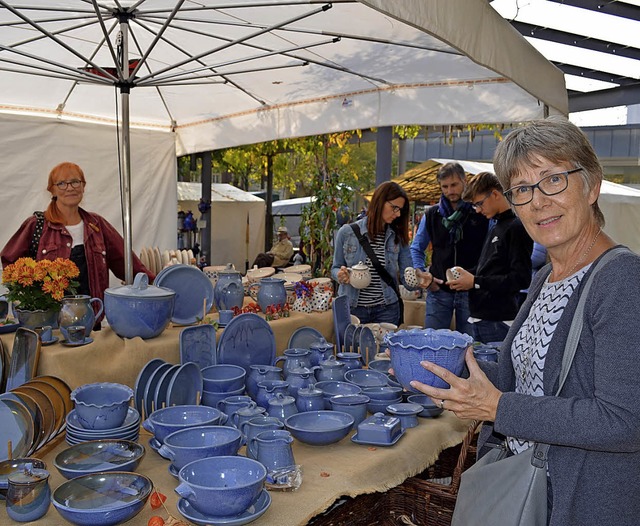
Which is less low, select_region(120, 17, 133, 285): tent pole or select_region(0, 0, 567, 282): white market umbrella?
select_region(0, 0, 567, 282): white market umbrella

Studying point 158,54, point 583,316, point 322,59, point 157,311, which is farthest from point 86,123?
point 583,316

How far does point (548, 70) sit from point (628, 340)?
2593 mm

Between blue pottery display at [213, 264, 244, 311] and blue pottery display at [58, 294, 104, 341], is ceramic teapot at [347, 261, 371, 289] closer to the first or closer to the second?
blue pottery display at [213, 264, 244, 311]

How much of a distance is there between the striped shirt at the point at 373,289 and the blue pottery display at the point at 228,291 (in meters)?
0.93

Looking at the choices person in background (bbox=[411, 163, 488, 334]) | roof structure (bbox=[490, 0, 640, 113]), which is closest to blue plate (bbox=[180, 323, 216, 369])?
person in background (bbox=[411, 163, 488, 334])

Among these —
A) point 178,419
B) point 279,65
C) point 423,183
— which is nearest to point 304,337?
point 178,419

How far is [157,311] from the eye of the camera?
7.70 feet

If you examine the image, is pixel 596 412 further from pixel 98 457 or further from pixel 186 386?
pixel 186 386

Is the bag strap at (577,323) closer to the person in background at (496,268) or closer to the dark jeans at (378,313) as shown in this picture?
the person in background at (496,268)

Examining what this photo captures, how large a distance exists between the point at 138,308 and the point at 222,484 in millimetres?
930

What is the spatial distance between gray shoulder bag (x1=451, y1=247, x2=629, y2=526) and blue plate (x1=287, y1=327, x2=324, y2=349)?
1.54m

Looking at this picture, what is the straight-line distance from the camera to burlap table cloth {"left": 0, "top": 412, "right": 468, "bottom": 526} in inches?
59.6

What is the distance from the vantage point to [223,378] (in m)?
2.29

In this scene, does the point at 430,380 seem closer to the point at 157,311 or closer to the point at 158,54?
the point at 157,311
